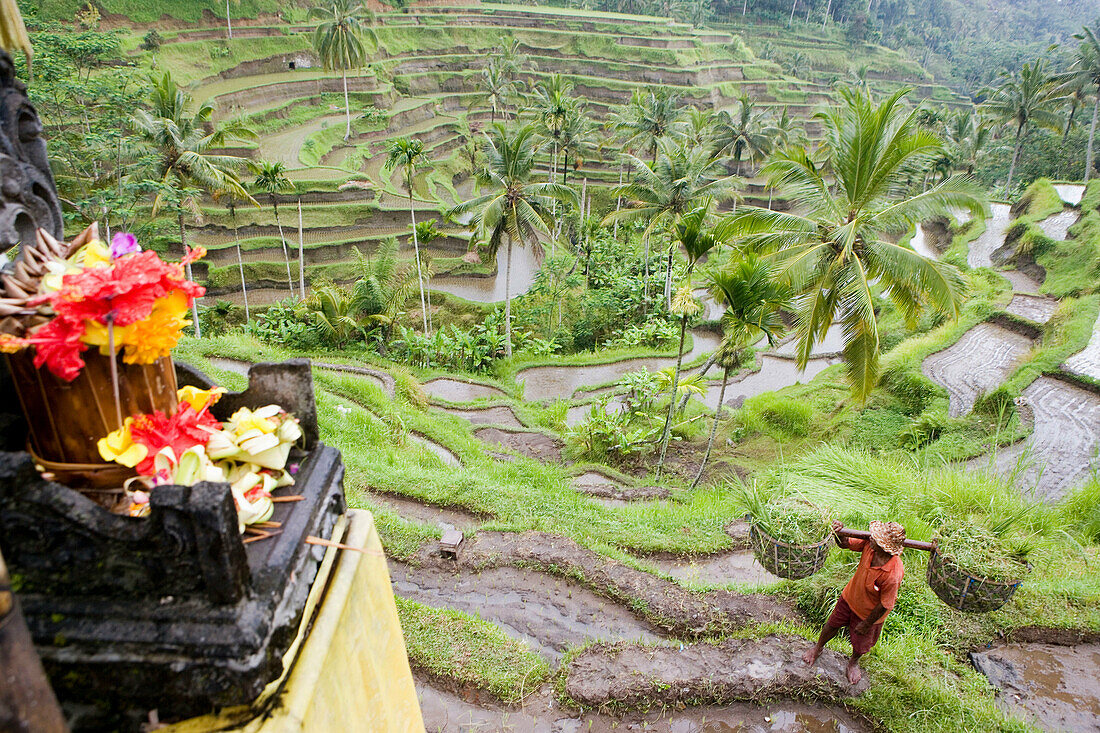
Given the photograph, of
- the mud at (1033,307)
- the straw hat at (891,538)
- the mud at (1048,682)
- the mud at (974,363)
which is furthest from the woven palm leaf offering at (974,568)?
the mud at (1033,307)

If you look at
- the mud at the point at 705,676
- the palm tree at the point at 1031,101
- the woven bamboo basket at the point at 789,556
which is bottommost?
the mud at the point at 705,676

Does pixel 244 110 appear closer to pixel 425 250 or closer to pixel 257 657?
pixel 425 250

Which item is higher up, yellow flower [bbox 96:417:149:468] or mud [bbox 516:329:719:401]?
yellow flower [bbox 96:417:149:468]

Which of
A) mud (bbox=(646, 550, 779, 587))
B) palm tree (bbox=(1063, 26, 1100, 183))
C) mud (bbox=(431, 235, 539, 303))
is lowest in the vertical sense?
mud (bbox=(431, 235, 539, 303))

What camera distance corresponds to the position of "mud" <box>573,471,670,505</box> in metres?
9.73

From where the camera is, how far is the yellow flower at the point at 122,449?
5.60ft

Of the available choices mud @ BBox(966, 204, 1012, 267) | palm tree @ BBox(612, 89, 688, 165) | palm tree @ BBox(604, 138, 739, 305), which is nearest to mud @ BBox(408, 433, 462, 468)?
palm tree @ BBox(604, 138, 739, 305)

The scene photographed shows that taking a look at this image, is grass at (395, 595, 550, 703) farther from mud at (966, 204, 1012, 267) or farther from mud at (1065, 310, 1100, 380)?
mud at (966, 204, 1012, 267)

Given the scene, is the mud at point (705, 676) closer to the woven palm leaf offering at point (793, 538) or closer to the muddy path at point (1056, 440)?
the woven palm leaf offering at point (793, 538)

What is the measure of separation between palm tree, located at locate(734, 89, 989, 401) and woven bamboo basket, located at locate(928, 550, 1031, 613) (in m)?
5.08

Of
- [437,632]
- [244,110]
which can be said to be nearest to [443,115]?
[244,110]

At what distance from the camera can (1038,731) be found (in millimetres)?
3934

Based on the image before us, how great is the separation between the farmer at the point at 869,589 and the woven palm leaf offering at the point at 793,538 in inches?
7.7

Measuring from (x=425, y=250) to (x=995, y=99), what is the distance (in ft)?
112
